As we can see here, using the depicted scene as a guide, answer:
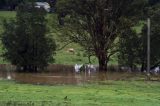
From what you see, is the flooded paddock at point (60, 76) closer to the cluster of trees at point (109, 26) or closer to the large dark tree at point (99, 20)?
the cluster of trees at point (109, 26)

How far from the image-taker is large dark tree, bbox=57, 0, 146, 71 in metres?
34.7

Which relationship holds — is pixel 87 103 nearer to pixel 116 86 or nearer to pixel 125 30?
pixel 116 86

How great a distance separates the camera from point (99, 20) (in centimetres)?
3541

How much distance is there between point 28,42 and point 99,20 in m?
5.08

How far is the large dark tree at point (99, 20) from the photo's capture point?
114 ft

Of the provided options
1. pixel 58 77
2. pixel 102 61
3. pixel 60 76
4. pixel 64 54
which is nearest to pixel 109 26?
pixel 102 61

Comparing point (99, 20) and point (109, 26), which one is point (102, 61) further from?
point (99, 20)

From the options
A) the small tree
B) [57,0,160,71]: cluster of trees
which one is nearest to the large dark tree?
[57,0,160,71]: cluster of trees

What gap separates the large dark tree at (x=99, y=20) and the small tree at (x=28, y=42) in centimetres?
190

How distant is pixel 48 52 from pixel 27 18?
8.49 ft

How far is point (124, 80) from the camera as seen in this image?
2820 cm

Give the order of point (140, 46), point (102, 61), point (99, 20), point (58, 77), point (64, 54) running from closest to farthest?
point (58, 77) → point (140, 46) → point (102, 61) → point (99, 20) → point (64, 54)

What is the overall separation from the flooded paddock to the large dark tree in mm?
2131

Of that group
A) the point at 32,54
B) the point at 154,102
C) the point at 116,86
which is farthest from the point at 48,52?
the point at 154,102
